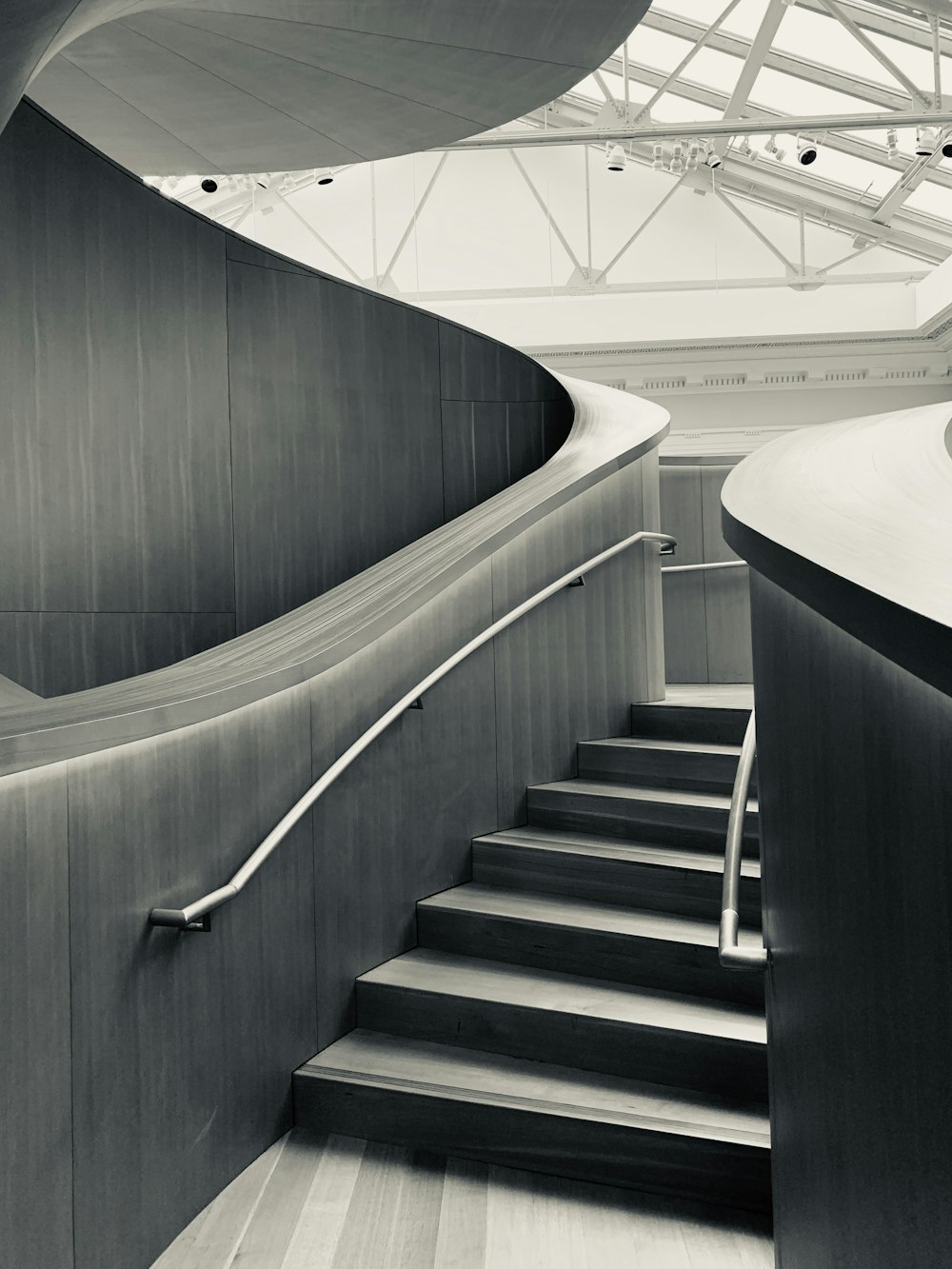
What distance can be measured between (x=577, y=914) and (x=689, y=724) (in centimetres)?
120

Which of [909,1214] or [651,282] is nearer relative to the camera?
[909,1214]

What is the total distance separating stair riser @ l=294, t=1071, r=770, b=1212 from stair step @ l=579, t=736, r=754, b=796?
1.50 meters

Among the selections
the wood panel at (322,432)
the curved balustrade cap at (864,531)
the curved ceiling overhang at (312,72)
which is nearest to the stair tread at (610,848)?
the curved balustrade cap at (864,531)

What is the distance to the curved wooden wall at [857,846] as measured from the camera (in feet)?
3.49

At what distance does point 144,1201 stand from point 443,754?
1752 mm

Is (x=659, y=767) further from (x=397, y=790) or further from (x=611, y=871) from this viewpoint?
(x=397, y=790)

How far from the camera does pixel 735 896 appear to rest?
7.97 ft

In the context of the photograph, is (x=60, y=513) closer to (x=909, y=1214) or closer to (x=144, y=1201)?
(x=144, y=1201)

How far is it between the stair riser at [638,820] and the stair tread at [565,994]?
2.05ft

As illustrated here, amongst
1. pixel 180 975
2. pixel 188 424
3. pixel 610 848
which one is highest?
pixel 188 424

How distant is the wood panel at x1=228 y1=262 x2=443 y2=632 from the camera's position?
5441 millimetres

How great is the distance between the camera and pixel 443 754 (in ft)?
12.8

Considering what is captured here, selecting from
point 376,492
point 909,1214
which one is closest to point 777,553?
point 909,1214

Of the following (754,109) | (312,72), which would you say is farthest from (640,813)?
(754,109)
